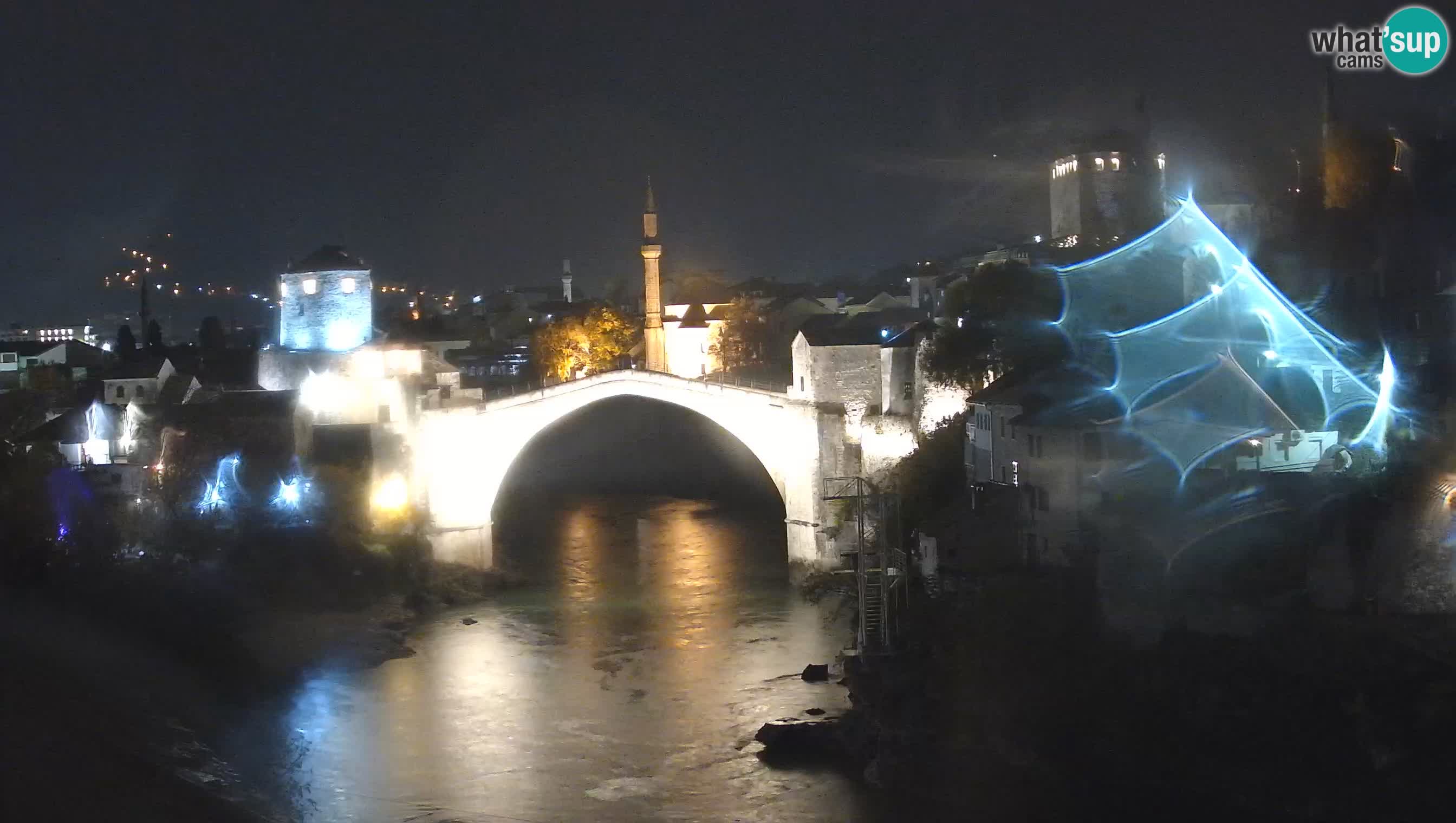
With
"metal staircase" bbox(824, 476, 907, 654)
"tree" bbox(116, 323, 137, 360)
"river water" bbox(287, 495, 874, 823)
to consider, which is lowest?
"river water" bbox(287, 495, 874, 823)

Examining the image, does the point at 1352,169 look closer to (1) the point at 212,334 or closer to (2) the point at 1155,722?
(2) the point at 1155,722

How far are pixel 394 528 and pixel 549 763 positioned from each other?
796cm

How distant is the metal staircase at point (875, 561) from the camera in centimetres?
1545

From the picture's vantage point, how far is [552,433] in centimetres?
3534

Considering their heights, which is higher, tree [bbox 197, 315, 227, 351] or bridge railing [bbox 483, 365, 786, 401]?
tree [bbox 197, 315, 227, 351]

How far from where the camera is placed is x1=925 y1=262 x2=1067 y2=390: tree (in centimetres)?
1881

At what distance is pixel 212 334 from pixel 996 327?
2325 cm

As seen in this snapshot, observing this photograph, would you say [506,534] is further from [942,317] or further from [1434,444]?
[1434,444]

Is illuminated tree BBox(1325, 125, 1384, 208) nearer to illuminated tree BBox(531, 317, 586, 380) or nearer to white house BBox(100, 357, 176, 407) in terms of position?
illuminated tree BBox(531, 317, 586, 380)

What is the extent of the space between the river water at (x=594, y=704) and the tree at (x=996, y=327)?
3495 mm

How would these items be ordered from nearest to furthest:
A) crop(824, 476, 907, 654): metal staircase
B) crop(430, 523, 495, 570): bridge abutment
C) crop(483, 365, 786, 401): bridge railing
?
crop(824, 476, 907, 654): metal staircase → crop(430, 523, 495, 570): bridge abutment → crop(483, 365, 786, 401): bridge railing

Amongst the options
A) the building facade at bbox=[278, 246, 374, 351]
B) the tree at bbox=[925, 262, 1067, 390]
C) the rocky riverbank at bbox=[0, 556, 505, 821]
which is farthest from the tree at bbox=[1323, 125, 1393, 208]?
the building facade at bbox=[278, 246, 374, 351]

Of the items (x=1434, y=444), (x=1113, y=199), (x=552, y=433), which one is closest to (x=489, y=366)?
(x=552, y=433)

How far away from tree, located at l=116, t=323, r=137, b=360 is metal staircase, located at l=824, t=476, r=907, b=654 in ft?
59.9
